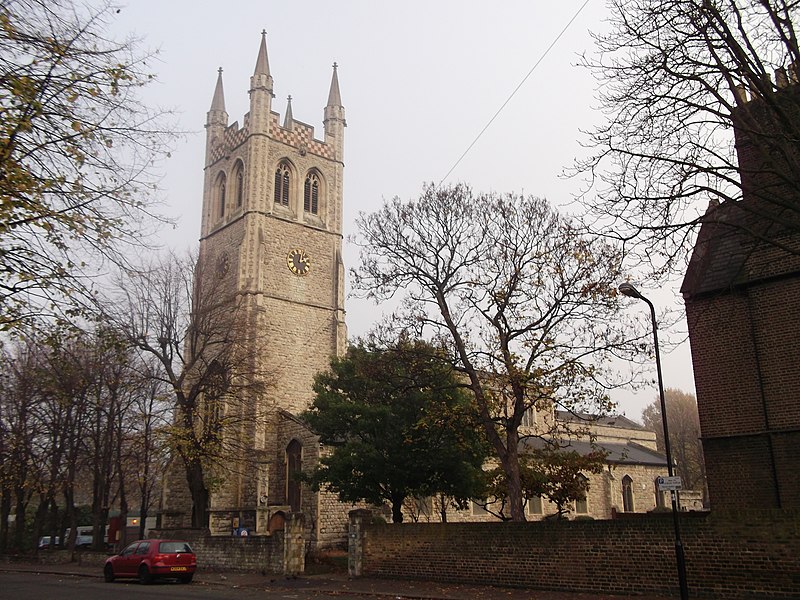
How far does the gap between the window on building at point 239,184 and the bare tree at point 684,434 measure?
3642 cm

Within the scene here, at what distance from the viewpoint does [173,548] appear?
1962 centimetres

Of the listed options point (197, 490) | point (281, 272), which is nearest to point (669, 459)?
point (197, 490)

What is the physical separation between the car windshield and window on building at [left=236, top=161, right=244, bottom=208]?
96.4ft

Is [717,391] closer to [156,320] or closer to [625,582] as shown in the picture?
[625,582]

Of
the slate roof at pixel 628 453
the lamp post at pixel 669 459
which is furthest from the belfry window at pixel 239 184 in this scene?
the lamp post at pixel 669 459

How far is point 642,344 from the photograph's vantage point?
17047mm

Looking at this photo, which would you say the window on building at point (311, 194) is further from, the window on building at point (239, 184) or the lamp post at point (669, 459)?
the lamp post at point (669, 459)

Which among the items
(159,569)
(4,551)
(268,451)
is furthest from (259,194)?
(159,569)

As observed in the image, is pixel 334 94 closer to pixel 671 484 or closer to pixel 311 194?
pixel 311 194

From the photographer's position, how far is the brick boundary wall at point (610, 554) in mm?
12328

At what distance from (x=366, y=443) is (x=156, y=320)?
34.7 feet

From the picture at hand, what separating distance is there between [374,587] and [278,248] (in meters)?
29.6

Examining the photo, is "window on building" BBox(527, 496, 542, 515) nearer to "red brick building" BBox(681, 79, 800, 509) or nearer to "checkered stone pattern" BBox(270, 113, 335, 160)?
"red brick building" BBox(681, 79, 800, 509)

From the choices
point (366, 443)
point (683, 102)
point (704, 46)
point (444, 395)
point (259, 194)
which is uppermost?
point (259, 194)
